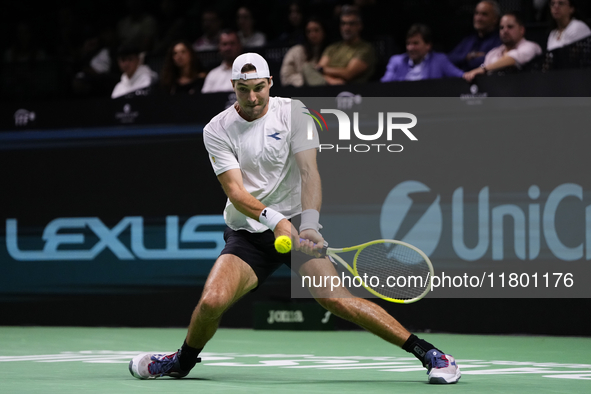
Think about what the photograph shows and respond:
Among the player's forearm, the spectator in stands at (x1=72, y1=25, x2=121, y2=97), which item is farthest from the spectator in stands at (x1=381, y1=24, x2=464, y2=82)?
the player's forearm

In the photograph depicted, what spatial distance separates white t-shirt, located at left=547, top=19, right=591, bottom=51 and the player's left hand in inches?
164

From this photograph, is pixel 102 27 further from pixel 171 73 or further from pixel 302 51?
pixel 302 51

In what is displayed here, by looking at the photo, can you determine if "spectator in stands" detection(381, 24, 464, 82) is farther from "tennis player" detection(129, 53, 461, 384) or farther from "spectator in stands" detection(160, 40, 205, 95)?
"tennis player" detection(129, 53, 461, 384)

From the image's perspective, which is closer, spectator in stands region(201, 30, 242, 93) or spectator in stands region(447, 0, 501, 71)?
spectator in stands region(447, 0, 501, 71)

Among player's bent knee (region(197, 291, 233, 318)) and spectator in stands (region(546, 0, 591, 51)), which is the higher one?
spectator in stands (region(546, 0, 591, 51))

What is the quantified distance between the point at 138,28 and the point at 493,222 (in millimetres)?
5538

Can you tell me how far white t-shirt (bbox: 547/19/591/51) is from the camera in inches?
311

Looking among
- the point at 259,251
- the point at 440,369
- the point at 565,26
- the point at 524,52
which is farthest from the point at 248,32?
the point at 440,369

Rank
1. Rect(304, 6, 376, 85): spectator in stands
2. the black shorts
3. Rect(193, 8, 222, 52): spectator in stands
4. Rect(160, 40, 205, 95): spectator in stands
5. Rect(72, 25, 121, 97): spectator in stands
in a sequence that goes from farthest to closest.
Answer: Rect(193, 8, 222, 52): spectator in stands
Rect(72, 25, 121, 97): spectator in stands
Rect(160, 40, 205, 95): spectator in stands
Rect(304, 6, 376, 85): spectator in stands
the black shorts

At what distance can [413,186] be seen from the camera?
8438 millimetres

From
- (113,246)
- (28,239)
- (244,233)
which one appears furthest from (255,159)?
(28,239)

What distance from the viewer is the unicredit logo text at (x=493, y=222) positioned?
310 inches

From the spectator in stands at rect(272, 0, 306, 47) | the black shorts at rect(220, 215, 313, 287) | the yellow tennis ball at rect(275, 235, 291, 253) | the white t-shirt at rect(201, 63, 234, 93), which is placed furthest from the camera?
the spectator in stands at rect(272, 0, 306, 47)

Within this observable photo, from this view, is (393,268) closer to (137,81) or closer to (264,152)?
(264,152)
